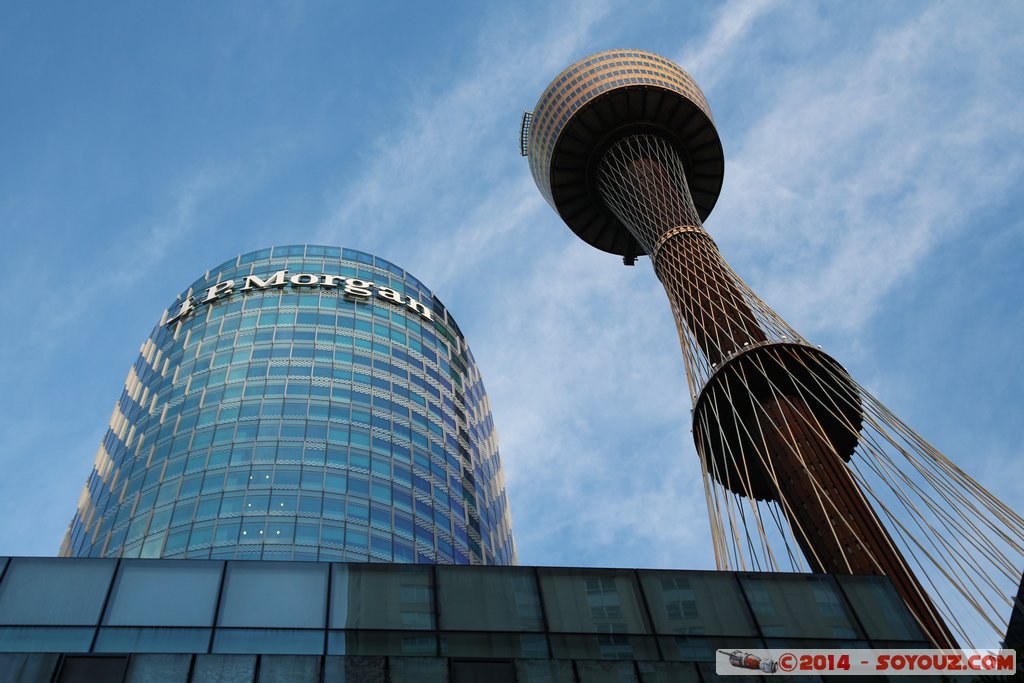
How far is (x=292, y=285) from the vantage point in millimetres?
75250

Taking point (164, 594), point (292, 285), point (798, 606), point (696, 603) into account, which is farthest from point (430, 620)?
point (292, 285)

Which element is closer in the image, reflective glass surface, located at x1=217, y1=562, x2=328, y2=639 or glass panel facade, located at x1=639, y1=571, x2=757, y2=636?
reflective glass surface, located at x1=217, y1=562, x2=328, y2=639

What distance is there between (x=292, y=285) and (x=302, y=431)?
19.2 meters

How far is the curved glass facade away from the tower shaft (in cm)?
1913

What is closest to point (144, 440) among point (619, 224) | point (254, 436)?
point (254, 436)

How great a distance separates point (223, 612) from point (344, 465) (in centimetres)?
3584

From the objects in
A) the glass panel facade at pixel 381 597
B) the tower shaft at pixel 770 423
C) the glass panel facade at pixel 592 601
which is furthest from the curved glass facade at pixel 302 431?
the glass panel facade at pixel 592 601

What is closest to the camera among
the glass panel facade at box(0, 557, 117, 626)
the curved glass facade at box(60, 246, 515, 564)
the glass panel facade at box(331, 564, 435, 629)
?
the glass panel facade at box(0, 557, 117, 626)

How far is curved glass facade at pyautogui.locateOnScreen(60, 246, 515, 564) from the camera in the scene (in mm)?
53406

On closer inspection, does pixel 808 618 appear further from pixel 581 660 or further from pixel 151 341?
pixel 151 341

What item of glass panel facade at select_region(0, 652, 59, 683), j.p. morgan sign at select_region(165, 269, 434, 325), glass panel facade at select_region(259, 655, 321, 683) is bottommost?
glass panel facade at select_region(259, 655, 321, 683)

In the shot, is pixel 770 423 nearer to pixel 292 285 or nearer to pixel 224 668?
pixel 224 668

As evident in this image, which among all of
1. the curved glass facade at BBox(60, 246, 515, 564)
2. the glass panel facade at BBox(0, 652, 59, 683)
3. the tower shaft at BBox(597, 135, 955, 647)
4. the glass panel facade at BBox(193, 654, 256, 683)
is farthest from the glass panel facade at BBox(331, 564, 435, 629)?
the curved glass facade at BBox(60, 246, 515, 564)

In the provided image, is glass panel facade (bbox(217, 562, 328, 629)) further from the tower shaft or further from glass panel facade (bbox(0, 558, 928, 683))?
the tower shaft
